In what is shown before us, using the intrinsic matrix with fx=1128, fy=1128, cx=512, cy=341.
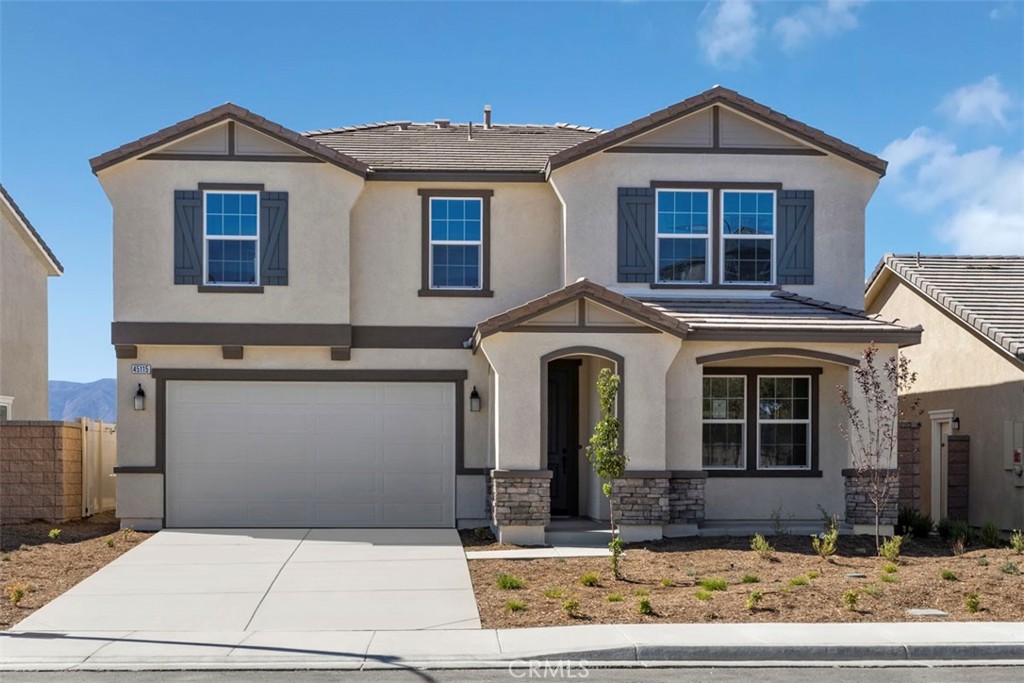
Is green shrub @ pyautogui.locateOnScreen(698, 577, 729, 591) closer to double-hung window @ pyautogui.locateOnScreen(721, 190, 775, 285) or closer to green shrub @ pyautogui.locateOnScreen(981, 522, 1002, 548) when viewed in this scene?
green shrub @ pyautogui.locateOnScreen(981, 522, 1002, 548)

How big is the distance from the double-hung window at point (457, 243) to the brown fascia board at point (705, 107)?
1.69 m

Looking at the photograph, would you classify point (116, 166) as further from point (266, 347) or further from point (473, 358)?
point (473, 358)

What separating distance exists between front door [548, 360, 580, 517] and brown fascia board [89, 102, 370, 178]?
189 inches

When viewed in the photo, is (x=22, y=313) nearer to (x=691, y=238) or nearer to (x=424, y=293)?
(x=424, y=293)

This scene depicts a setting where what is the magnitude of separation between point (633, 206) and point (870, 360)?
4.72m

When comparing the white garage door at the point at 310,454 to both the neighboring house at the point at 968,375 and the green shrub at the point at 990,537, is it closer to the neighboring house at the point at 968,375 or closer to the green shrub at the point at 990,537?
the green shrub at the point at 990,537

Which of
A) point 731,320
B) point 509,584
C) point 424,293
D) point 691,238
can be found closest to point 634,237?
point 691,238

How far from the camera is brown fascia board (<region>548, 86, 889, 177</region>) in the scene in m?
18.3

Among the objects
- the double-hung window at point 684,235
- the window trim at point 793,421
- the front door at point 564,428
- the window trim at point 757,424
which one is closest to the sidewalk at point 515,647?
the window trim at point 757,424

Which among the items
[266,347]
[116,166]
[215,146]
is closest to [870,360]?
[266,347]

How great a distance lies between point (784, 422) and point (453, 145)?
7.76 meters

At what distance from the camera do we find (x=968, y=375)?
20.4 metres

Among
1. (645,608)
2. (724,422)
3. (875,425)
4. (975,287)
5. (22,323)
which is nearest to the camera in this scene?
(645,608)

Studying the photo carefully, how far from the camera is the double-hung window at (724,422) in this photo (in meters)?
17.9
